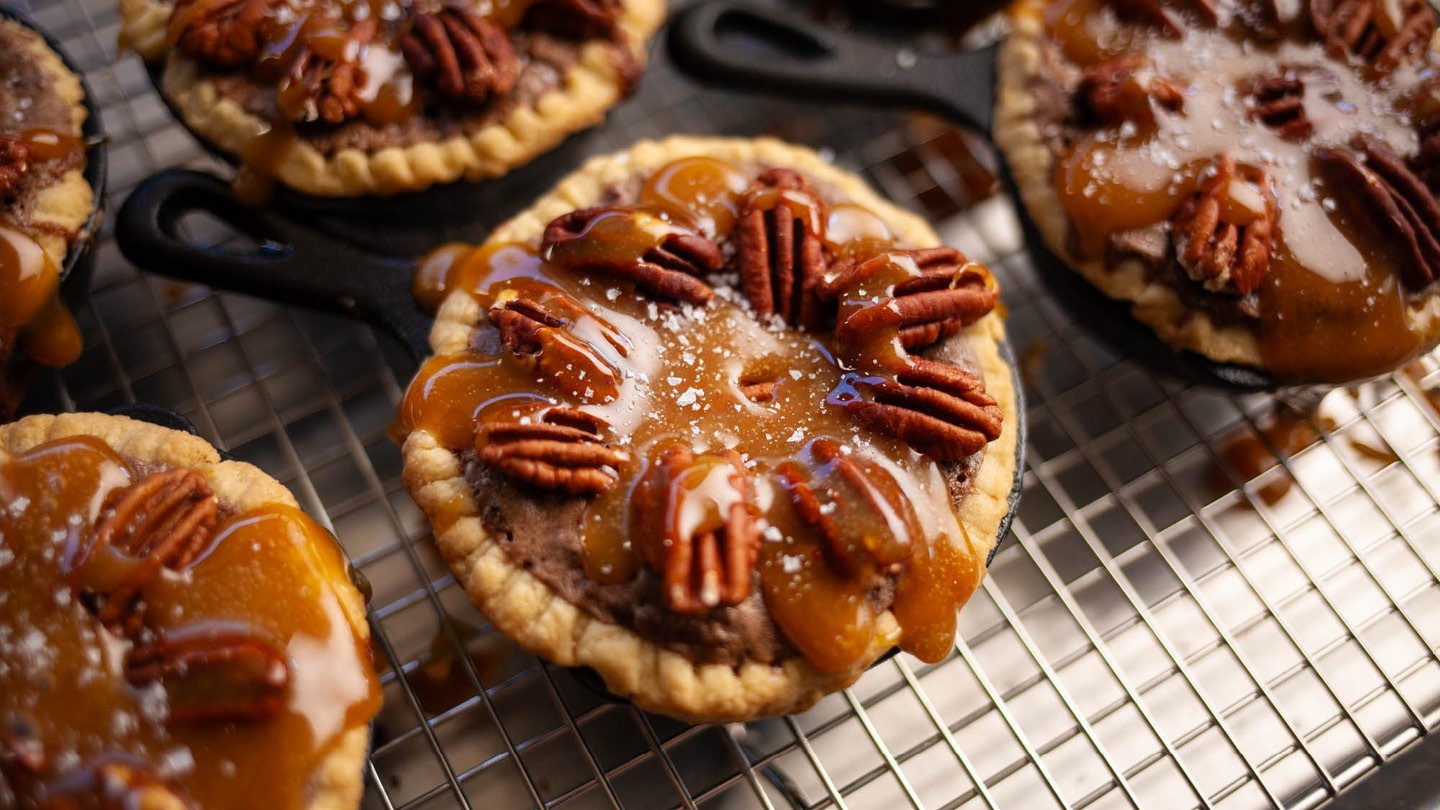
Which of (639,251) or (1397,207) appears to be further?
(1397,207)

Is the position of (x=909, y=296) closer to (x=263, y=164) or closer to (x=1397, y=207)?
(x=1397, y=207)

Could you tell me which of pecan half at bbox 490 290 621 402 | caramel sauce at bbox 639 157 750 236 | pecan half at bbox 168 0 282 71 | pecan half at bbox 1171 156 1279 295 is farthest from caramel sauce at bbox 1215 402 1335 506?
pecan half at bbox 168 0 282 71

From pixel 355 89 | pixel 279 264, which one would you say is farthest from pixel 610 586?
pixel 355 89

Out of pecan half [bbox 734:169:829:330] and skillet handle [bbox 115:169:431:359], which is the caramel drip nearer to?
skillet handle [bbox 115:169:431:359]

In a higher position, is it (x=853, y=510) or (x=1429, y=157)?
(x=1429, y=157)

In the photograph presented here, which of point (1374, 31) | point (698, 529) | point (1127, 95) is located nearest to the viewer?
point (698, 529)

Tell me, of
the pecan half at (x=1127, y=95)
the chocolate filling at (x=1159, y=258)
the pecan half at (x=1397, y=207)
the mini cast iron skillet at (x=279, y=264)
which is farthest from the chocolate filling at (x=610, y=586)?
the pecan half at (x=1397, y=207)
